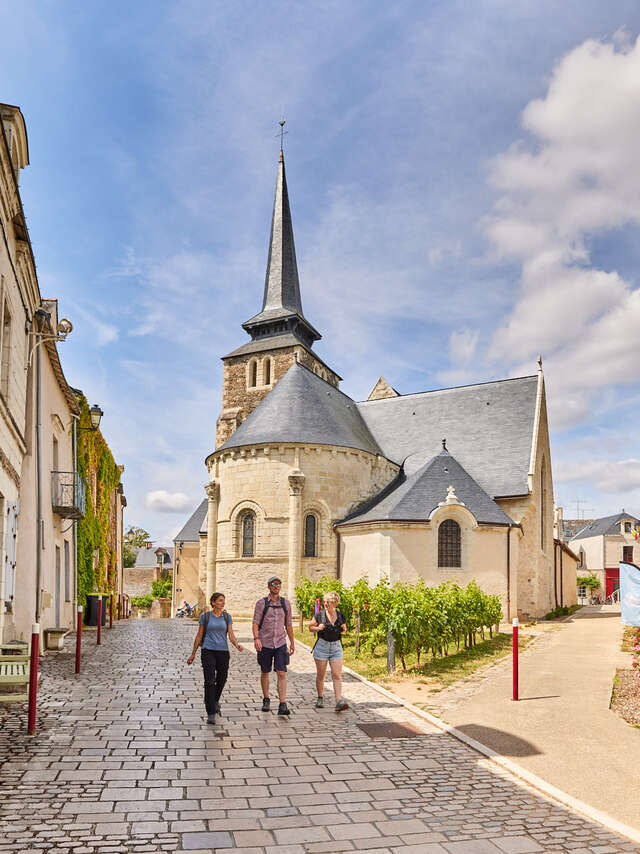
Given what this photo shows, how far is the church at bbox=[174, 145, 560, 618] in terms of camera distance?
24.7 m

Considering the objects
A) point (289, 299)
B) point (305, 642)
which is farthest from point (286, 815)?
point (289, 299)

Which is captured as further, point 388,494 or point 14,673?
point 388,494

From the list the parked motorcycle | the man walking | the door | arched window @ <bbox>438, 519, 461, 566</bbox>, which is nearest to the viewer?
the man walking

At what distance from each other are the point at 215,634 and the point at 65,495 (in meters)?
9.74

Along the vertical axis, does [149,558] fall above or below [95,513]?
below

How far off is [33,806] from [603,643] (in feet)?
50.1

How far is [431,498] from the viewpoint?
25.3 meters

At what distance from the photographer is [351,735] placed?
777cm

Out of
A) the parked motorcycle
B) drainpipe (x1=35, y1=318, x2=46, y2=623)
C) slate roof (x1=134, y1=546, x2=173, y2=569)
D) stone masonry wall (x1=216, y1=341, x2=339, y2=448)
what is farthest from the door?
slate roof (x1=134, y1=546, x2=173, y2=569)

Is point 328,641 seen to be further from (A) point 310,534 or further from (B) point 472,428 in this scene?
(B) point 472,428

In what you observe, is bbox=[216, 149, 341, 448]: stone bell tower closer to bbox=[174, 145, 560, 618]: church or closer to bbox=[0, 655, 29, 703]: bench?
Answer: bbox=[174, 145, 560, 618]: church

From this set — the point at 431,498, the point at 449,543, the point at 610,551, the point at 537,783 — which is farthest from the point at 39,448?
the point at 610,551

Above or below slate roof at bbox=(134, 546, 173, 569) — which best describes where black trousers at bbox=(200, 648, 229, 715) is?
above

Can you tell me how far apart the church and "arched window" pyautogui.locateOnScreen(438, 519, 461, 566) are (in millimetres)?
36
